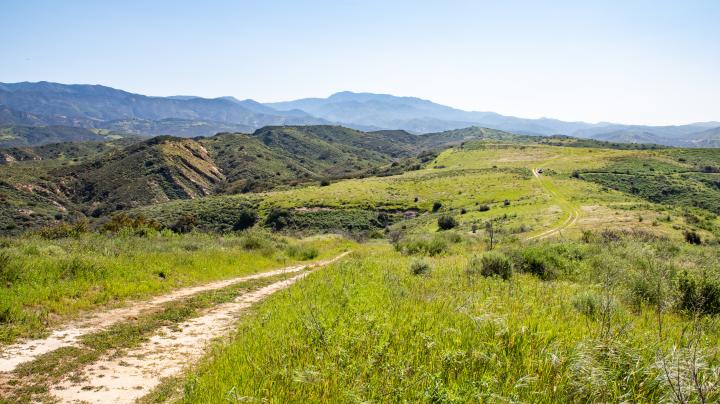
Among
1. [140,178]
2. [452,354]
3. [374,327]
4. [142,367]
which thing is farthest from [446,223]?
[140,178]

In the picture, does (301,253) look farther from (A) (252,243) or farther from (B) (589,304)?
(B) (589,304)

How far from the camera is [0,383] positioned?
572 cm

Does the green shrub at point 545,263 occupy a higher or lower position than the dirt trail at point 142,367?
higher

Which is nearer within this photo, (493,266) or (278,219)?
(493,266)

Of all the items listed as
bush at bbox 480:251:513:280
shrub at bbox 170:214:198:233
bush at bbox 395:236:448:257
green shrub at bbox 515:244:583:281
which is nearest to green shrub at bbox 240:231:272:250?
bush at bbox 395:236:448:257

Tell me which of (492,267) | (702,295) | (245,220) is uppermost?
(702,295)

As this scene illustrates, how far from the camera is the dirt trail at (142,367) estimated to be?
18.7 ft

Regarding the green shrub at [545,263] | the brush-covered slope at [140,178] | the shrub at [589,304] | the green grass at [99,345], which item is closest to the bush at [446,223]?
the green shrub at [545,263]

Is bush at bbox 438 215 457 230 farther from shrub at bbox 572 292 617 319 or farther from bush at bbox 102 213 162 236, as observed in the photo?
shrub at bbox 572 292 617 319

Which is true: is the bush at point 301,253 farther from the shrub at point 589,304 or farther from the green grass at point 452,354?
the shrub at point 589,304

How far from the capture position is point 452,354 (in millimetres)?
4023

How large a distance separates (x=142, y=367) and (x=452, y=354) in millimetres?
5840

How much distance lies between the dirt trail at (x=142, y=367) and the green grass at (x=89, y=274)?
2529 millimetres

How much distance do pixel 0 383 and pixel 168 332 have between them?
11.3 feet
